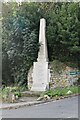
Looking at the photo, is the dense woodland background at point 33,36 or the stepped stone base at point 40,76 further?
the dense woodland background at point 33,36

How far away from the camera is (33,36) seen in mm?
23344

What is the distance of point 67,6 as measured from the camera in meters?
24.2

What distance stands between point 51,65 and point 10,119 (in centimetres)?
1221

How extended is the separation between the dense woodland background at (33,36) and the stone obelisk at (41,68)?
33 centimetres

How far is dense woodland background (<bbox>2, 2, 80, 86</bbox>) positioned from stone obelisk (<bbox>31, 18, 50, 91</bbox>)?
0.33m

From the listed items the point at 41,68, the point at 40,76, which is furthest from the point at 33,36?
the point at 40,76

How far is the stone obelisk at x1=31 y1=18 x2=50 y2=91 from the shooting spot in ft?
73.8

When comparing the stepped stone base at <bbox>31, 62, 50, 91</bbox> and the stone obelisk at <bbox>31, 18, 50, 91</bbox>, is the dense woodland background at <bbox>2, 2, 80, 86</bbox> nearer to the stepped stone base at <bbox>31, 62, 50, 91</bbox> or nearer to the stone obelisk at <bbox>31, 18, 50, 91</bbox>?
the stone obelisk at <bbox>31, 18, 50, 91</bbox>

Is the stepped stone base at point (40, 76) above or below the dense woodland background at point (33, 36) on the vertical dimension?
below

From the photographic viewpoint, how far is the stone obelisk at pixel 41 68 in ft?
73.8

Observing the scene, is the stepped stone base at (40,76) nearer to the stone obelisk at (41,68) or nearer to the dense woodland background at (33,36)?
the stone obelisk at (41,68)

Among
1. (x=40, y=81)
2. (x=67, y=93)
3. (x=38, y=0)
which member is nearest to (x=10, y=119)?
(x=67, y=93)

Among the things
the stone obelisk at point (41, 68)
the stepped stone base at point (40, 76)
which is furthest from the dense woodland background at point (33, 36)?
the stepped stone base at point (40, 76)

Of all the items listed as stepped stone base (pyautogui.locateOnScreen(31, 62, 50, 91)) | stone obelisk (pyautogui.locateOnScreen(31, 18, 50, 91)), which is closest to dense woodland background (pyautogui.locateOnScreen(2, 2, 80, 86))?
stone obelisk (pyautogui.locateOnScreen(31, 18, 50, 91))
